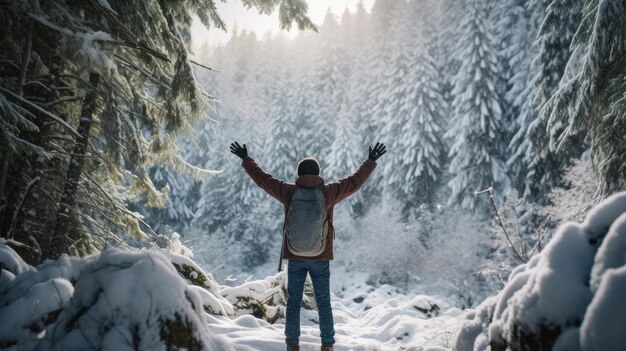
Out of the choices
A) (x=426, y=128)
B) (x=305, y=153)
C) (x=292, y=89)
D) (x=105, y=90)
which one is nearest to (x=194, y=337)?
(x=105, y=90)

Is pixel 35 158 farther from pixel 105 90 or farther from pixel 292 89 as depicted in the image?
pixel 292 89

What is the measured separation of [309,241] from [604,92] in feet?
17.8

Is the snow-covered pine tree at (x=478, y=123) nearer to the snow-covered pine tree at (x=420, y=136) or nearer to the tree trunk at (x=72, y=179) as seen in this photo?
the snow-covered pine tree at (x=420, y=136)

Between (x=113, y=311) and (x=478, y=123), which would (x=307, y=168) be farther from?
(x=478, y=123)

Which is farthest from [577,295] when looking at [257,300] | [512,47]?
[512,47]

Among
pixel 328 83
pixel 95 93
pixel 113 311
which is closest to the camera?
pixel 113 311

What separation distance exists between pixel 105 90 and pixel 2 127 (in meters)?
2.92

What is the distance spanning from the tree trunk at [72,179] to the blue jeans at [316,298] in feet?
10.3

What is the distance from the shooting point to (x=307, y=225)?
3.54 meters

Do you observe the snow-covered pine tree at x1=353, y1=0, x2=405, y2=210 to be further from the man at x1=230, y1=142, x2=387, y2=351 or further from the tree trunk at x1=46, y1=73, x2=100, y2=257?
the man at x1=230, y1=142, x2=387, y2=351

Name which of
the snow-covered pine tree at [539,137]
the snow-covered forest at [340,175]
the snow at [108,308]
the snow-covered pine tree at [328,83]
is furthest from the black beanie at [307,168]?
the snow-covered pine tree at [328,83]

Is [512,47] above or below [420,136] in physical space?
above

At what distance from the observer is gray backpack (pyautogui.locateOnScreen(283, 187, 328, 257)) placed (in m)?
3.54

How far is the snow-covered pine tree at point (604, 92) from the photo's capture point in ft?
17.4
